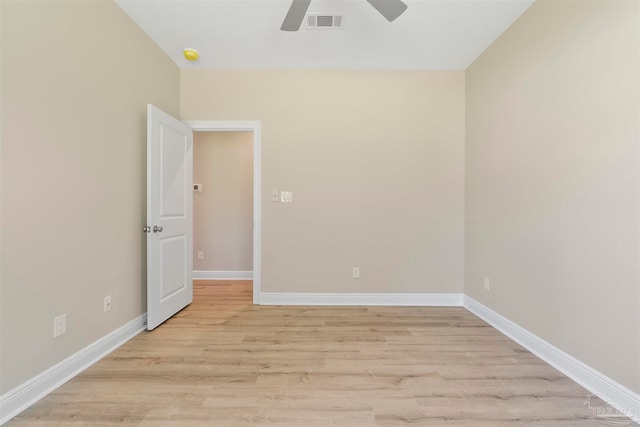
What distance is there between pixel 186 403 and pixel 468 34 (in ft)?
11.3

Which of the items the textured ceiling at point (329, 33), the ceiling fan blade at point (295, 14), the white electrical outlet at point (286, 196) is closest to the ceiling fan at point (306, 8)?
the ceiling fan blade at point (295, 14)

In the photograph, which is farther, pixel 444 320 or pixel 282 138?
pixel 282 138

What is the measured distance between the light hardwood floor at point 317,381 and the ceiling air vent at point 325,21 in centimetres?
260

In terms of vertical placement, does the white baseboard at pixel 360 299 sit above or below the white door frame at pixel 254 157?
below

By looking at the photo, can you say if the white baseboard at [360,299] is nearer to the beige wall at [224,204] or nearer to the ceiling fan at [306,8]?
the beige wall at [224,204]

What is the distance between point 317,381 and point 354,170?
2.03 metres

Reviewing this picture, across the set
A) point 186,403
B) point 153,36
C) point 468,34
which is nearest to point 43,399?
point 186,403

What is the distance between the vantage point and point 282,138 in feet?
9.43

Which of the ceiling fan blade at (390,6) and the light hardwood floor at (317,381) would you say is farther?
the ceiling fan blade at (390,6)

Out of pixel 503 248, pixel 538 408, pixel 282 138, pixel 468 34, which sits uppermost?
pixel 468 34

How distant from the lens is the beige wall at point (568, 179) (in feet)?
4.55

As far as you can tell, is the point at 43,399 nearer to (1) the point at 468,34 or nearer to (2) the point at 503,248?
(2) the point at 503,248

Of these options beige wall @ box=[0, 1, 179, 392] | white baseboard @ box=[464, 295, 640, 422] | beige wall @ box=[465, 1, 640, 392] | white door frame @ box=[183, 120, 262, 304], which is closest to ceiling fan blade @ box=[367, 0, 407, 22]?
beige wall @ box=[465, 1, 640, 392]

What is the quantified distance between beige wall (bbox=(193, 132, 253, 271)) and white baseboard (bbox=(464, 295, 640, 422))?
10.7 ft
